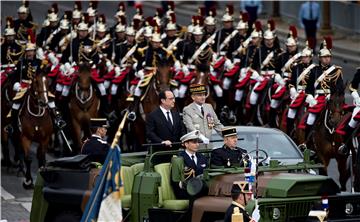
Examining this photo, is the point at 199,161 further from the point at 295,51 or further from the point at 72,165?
the point at 295,51

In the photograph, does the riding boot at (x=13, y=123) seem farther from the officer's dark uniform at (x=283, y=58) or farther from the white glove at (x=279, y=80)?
the officer's dark uniform at (x=283, y=58)

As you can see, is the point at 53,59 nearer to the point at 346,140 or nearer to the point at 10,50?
the point at 10,50

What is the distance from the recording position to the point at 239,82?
3641cm

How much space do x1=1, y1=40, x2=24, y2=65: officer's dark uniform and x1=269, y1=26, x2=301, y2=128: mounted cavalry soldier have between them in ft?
17.7

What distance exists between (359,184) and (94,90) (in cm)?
1079

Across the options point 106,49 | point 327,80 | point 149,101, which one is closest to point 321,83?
point 327,80

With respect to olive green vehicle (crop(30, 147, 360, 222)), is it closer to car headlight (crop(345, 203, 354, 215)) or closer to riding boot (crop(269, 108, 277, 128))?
car headlight (crop(345, 203, 354, 215))

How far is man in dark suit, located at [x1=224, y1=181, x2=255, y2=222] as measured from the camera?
18.4 m

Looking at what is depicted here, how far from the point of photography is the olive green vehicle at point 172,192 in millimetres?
19797

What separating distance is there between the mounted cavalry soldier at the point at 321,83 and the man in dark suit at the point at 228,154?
371 inches

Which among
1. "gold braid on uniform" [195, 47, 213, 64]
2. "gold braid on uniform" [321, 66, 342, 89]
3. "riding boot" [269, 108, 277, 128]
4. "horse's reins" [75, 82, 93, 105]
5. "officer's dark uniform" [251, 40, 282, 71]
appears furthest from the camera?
"gold braid on uniform" [195, 47, 213, 64]

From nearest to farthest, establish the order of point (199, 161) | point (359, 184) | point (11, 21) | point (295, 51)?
point (199, 161) < point (359, 184) < point (295, 51) < point (11, 21)

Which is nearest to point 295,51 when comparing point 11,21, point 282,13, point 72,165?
point 11,21

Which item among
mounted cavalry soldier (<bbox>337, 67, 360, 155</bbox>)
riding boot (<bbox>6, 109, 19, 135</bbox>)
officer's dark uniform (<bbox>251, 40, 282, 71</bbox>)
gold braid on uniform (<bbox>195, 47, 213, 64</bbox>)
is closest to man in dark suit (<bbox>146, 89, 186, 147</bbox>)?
mounted cavalry soldier (<bbox>337, 67, 360, 155</bbox>)
